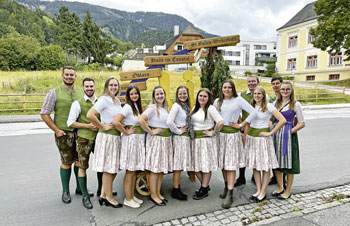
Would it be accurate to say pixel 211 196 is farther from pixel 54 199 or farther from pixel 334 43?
pixel 334 43

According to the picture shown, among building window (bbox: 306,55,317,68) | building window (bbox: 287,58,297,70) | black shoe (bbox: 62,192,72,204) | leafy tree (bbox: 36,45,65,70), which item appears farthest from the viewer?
leafy tree (bbox: 36,45,65,70)

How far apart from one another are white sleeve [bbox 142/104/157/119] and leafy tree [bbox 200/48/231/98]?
1.79 meters

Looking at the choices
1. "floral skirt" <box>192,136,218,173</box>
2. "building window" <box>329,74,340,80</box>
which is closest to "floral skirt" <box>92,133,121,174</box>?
"floral skirt" <box>192,136,218,173</box>

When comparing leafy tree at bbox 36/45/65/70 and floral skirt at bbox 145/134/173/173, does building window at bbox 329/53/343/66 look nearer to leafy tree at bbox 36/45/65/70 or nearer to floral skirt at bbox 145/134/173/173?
floral skirt at bbox 145/134/173/173

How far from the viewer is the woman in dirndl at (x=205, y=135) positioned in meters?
3.64

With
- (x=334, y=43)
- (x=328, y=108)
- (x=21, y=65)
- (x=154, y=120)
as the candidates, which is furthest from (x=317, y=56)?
(x=21, y=65)

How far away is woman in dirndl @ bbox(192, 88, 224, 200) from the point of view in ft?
12.0

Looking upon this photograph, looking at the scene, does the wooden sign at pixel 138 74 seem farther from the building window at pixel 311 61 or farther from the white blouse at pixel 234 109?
the building window at pixel 311 61

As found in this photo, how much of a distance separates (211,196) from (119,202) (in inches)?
60.3

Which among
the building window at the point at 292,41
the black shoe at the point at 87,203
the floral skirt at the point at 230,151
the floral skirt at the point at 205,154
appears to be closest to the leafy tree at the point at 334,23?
the building window at the point at 292,41

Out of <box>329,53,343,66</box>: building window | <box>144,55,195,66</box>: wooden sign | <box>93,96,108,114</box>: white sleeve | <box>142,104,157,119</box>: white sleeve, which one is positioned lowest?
<box>142,104,157,119</box>: white sleeve

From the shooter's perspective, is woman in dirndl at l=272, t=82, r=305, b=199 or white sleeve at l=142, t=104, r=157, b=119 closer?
white sleeve at l=142, t=104, r=157, b=119

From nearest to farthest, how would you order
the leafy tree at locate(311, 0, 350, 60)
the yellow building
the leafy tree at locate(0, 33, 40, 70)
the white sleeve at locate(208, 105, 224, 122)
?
the white sleeve at locate(208, 105, 224, 122), the leafy tree at locate(311, 0, 350, 60), the yellow building, the leafy tree at locate(0, 33, 40, 70)

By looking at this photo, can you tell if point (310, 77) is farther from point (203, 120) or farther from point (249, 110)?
point (203, 120)
